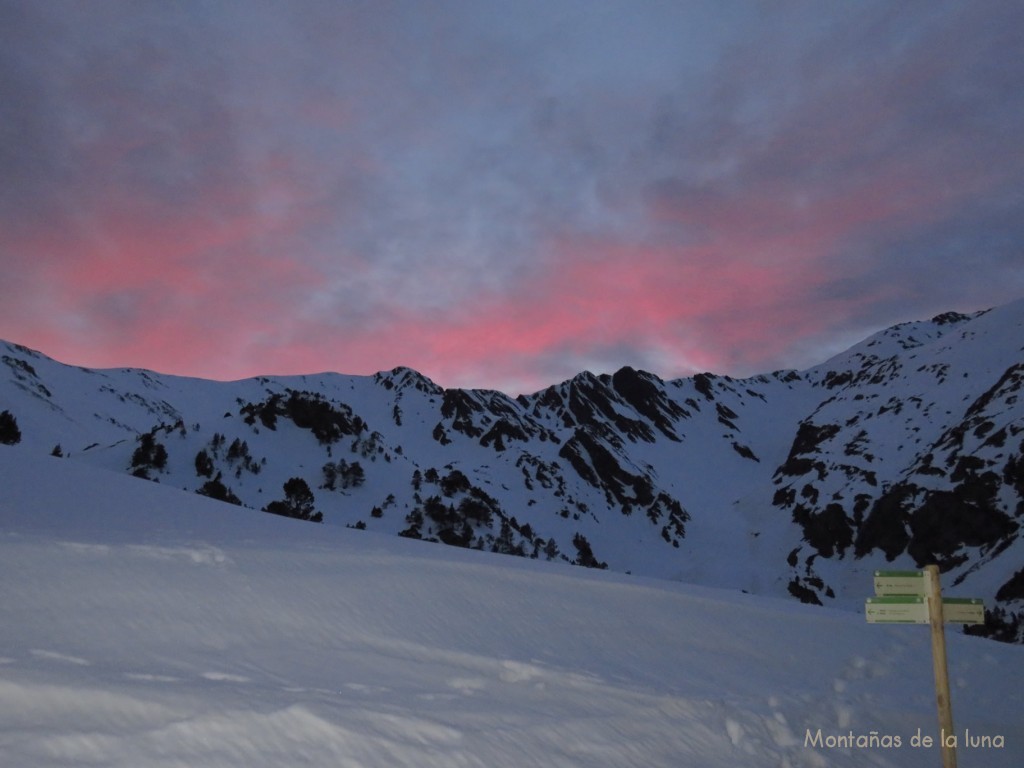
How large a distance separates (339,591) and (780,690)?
5713 mm

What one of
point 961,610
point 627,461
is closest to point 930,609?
point 961,610

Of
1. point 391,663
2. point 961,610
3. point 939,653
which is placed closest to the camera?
point 939,653

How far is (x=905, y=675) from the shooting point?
9531mm

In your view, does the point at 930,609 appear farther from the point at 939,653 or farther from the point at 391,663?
the point at 391,663

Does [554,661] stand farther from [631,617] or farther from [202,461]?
[202,461]

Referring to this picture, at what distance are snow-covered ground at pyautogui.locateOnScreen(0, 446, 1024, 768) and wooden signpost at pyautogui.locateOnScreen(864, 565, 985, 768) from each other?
1124 millimetres

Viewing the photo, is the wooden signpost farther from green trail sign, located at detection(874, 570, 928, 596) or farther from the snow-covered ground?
the snow-covered ground

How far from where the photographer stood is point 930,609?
539 cm

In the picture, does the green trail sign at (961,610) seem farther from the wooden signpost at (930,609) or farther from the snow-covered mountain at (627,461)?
the snow-covered mountain at (627,461)

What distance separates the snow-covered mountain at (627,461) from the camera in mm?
30406

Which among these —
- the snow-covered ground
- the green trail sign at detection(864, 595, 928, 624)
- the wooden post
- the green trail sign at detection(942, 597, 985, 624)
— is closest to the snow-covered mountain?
the snow-covered ground

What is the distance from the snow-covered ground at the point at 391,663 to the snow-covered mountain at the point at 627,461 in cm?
896

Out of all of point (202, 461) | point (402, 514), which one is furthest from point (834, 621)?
point (202, 461)

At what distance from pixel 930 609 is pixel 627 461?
7389cm
